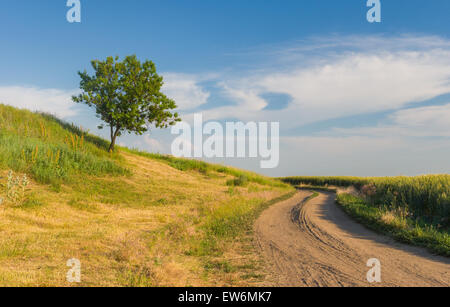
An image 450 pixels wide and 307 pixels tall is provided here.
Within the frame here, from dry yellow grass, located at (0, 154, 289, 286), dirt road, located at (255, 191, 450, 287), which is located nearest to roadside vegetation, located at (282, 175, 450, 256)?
dirt road, located at (255, 191, 450, 287)

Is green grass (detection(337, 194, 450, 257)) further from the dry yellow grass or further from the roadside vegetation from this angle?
the dry yellow grass

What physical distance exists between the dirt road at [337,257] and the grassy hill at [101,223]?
75 centimetres

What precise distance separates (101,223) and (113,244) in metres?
3.38

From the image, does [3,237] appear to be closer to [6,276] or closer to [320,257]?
[6,276]

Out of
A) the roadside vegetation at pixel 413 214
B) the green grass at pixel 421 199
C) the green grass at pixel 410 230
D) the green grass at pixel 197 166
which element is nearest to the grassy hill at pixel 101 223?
the green grass at pixel 410 230

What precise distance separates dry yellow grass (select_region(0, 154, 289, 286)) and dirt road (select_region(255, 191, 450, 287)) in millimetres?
886

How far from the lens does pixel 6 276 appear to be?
19.3 feet

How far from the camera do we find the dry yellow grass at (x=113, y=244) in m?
6.31

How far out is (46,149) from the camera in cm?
1975

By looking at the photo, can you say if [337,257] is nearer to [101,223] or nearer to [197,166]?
[101,223]

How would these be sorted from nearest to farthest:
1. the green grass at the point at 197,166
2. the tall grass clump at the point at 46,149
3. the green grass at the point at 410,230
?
the green grass at the point at 410,230 < the tall grass clump at the point at 46,149 < the green grass at the point at 197,166

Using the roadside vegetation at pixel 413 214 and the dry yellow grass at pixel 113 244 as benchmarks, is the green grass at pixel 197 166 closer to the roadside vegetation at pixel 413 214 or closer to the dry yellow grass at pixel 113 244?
the roadside vegetation at pixel 413 214
